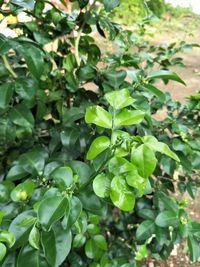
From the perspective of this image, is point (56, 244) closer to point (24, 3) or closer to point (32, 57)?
point (32, 57)

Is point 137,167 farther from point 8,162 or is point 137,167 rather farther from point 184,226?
point 8,162

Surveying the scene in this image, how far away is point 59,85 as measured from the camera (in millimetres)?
1003

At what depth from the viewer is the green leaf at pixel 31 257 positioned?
625mm

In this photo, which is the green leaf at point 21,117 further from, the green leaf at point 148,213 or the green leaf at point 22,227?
the green leaf at point 148,213

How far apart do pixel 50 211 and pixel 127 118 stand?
0.21 meters

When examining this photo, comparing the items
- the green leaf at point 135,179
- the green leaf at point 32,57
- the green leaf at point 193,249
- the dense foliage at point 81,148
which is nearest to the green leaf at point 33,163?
the dense foliage at point 81,148

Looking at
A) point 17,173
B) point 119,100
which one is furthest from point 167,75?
point 17,173

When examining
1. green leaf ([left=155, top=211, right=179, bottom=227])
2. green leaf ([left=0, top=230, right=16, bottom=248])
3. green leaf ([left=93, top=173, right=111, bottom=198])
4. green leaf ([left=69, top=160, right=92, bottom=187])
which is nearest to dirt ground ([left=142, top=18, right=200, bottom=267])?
green leaf ([left=155, top=211, right=179, bottom=227])

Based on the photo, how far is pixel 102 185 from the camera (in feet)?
1.83

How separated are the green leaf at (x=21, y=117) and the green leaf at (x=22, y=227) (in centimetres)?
25

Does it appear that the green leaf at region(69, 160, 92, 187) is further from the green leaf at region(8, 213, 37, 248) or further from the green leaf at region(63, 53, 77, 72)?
the green leaf at region(63, 53, 77, 72)

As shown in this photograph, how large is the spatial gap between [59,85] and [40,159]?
287 mm

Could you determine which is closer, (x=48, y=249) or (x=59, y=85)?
(x=48, y=249)

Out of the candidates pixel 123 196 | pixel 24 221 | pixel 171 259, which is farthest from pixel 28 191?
pixel 171 259
